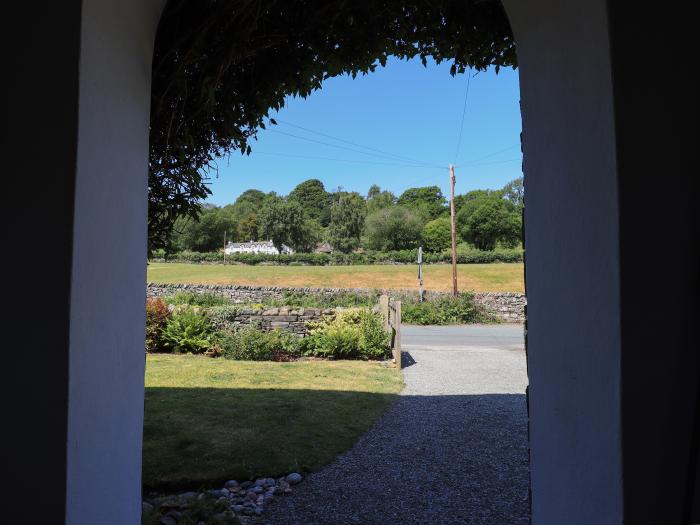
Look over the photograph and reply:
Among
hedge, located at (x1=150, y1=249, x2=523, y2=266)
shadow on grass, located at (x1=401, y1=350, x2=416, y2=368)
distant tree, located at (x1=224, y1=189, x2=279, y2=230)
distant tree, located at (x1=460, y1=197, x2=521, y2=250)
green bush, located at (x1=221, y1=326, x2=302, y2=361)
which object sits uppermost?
distant tree, located at (x1=224, y1=189, x2=279, y2=230)

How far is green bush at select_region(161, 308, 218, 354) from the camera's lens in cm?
1009

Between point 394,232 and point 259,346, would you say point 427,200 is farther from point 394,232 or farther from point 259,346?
point 259,346

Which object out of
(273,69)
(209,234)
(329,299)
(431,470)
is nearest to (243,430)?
(431,470)

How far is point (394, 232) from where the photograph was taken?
5256 centimetres

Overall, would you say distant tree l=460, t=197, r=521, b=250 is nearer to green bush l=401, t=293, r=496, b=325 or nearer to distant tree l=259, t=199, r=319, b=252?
distant tree l=259, t=199, r=319, b=252

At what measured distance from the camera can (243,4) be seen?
1.98 metres

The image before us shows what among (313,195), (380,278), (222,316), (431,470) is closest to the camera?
(431,470)

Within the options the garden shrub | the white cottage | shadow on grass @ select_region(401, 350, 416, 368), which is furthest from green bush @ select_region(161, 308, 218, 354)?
the white cottage

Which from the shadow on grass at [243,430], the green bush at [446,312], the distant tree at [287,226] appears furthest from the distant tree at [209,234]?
the shadow on grass at [243,430]
